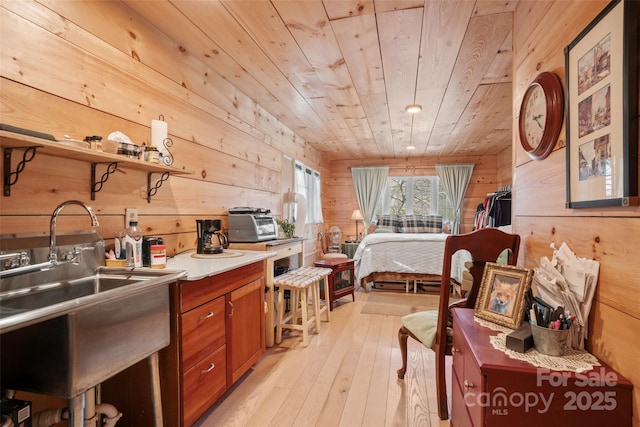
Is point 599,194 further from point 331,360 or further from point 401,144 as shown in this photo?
point 401,144

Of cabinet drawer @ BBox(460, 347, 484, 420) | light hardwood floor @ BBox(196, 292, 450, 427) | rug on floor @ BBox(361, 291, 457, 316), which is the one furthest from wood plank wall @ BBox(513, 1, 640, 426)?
rug on floor @ BBox(361, 291, 457, 316)

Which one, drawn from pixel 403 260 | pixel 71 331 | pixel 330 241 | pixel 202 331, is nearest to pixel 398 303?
pixel 403 260

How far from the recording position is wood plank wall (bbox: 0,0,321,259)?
1256 millimetres

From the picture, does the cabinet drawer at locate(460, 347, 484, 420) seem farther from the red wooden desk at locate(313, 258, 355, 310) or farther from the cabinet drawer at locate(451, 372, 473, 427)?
the red wooden desk at locate(313, 258, 355, 310)

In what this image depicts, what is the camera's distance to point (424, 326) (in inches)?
72.7

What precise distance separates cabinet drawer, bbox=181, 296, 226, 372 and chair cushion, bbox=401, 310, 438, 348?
3.77ft

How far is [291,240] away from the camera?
2.97 metres

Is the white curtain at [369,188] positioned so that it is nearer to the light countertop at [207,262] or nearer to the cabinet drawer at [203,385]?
the light countertop at [207,262]

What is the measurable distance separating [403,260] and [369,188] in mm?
2460

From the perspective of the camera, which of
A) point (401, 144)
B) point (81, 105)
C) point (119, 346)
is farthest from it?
point (401, 144)

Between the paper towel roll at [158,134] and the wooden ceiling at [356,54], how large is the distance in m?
0.62

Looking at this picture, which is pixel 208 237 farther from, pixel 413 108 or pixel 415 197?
pixel 415 197

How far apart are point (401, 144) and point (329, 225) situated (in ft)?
7.70

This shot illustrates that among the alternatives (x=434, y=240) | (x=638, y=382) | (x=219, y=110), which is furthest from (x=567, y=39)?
(x=434, y=240)
